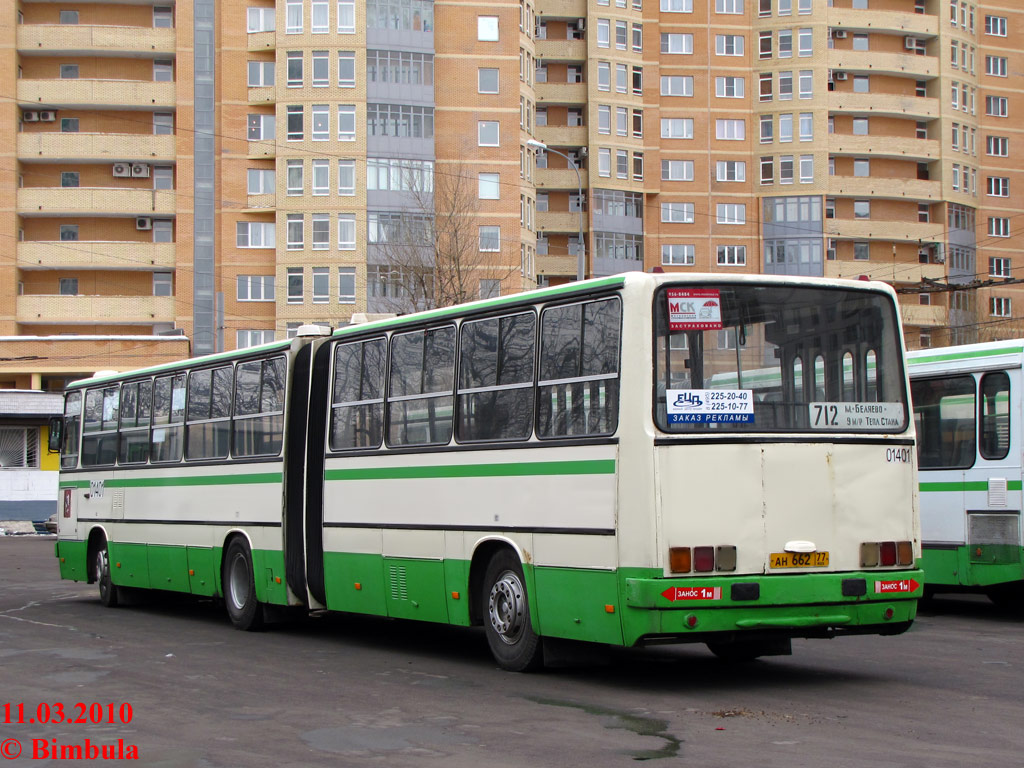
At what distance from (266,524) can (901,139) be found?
250ft

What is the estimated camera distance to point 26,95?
230 ft

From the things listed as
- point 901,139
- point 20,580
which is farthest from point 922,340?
point 20,580

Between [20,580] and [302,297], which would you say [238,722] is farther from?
[302,297]

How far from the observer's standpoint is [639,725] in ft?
31.1

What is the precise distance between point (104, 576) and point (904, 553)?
43.3ft

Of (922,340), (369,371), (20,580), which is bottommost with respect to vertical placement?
(20,580)

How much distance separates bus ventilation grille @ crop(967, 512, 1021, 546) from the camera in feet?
55.0

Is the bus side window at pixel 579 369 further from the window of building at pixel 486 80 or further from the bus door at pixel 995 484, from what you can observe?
the window of building at pixel 486 80

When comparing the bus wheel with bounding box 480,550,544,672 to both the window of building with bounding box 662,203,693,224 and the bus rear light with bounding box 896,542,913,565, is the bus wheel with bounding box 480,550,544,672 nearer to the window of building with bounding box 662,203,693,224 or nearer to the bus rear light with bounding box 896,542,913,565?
the bus rear light with bounding box 896,542,913,565

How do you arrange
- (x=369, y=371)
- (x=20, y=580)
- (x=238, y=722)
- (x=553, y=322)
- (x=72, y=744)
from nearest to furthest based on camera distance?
(x=72, y=744), (x=238, y=722), (x=553, y=322), (x=369, y=371), (x=20, y=580)

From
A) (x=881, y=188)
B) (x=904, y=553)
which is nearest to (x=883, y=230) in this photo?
(x=881, y=188)

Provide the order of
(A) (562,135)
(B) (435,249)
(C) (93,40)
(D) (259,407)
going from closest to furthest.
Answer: (D) (259,407) < (B) (435,249) < (C) (93,40) < (A) (562,135)

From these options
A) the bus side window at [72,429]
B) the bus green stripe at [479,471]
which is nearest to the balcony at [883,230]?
the bus side window at [72,429]

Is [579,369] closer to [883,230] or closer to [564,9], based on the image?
[564,9]
